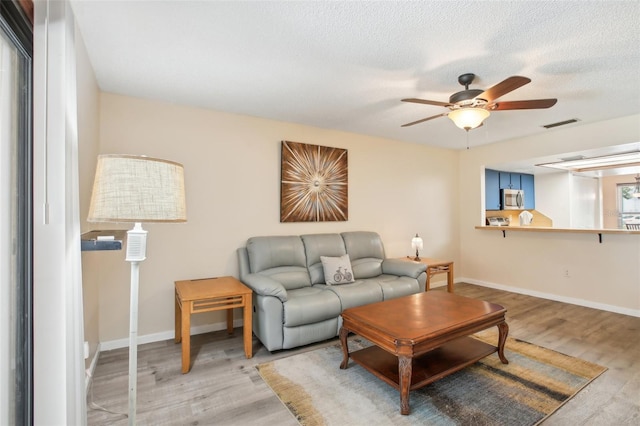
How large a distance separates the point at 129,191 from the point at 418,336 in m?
1.86

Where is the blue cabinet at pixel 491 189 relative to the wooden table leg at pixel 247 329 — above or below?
above

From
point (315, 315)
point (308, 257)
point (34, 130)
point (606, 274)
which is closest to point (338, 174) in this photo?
point (308, 257)

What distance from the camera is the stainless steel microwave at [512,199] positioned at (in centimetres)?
616

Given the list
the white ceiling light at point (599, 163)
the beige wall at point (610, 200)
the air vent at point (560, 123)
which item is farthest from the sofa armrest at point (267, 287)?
the beige wall at point (610, 200)

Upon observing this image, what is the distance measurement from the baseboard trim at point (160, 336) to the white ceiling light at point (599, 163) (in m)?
5.57

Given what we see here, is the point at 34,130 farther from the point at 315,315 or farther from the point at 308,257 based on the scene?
the point at 308,257

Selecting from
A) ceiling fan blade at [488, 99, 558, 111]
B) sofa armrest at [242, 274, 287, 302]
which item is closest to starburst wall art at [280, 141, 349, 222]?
sofa armrest at [242, 274, 287, 302]

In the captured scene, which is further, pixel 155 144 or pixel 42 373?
pixel 155 144

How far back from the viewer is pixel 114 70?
250 cm

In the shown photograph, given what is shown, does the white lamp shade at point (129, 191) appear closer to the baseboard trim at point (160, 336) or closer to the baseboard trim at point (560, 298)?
the baseboard trim at point (160, 336)

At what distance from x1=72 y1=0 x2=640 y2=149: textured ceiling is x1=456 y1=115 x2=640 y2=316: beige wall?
72 cm

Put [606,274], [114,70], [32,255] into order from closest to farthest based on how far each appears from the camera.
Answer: [32,255]
[114,70]
[606,274]

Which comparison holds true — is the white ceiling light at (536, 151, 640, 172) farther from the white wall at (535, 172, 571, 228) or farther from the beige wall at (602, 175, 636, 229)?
the beige wall at (602, 175, 636, 229)

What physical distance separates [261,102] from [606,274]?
4.90 metres
